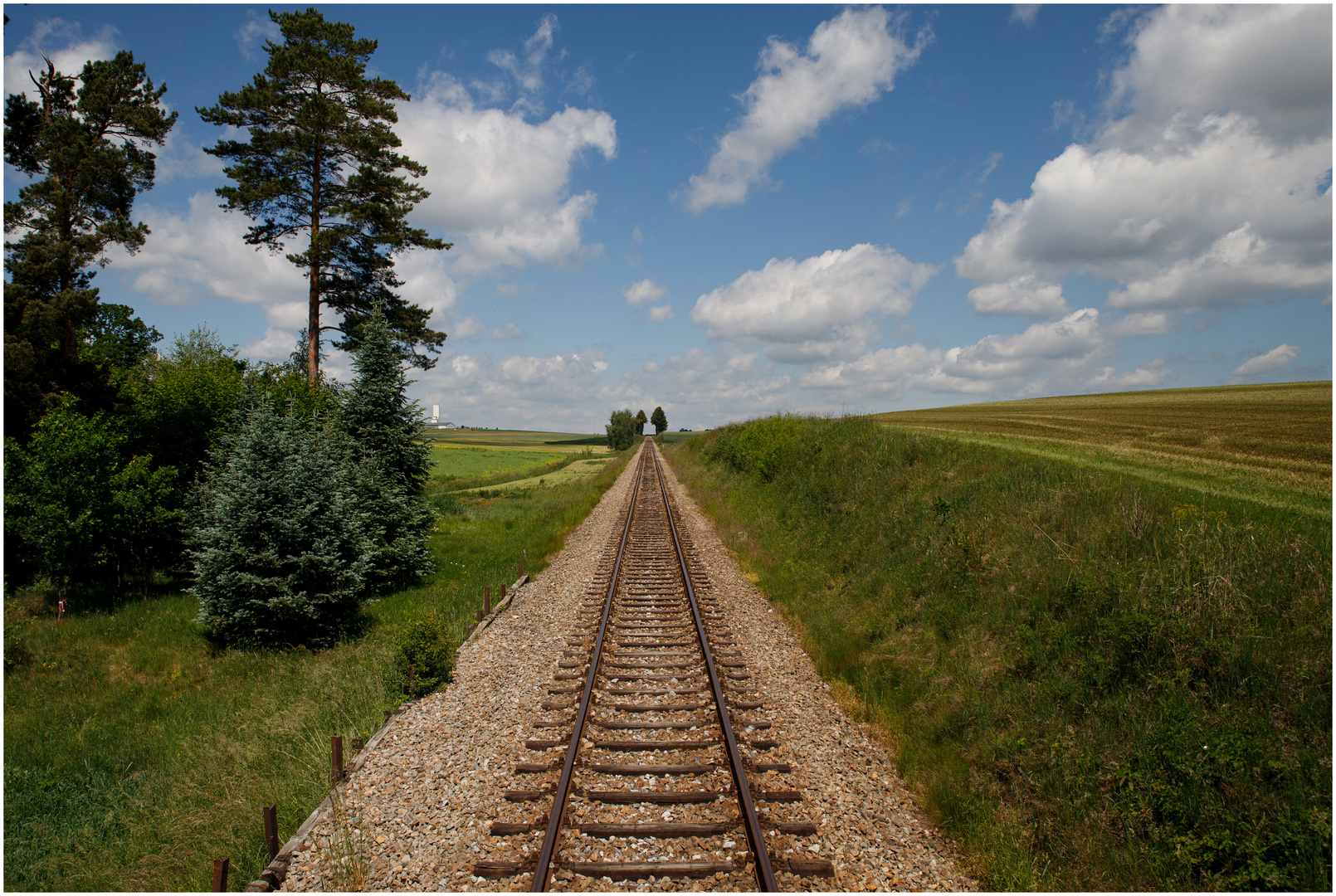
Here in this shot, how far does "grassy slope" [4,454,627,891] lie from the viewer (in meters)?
5.36

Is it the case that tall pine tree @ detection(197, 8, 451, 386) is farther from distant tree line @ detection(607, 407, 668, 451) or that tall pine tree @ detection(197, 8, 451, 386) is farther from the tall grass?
distant tree line @ detection(607, 407, 668, 451)

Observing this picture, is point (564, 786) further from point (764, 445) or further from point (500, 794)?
point (764, 445)

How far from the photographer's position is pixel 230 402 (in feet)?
55.0

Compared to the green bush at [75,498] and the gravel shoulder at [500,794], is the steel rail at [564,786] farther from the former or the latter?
the green bush at [75,498]

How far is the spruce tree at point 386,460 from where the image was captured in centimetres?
1412

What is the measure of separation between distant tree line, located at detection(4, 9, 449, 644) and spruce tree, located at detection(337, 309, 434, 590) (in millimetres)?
51

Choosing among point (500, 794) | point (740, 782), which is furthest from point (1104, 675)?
point (500, 794)

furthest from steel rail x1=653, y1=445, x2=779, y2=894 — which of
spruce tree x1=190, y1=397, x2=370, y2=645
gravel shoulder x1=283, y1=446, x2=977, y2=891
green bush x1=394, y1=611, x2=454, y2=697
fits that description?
spruce tree x1=190, y1=397, x2=370, y2=645

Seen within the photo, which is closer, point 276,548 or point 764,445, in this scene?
point 276,548

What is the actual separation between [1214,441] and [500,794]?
18257 mm

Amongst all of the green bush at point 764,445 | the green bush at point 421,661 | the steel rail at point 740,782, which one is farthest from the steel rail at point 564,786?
the green bush at point 764,445

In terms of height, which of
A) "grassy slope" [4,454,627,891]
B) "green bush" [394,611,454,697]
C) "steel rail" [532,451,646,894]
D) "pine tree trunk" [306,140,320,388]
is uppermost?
"pine tree trunk" [306,140,320,388]

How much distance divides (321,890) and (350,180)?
65.4ft

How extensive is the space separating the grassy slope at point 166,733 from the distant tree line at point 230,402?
3.98 feet
